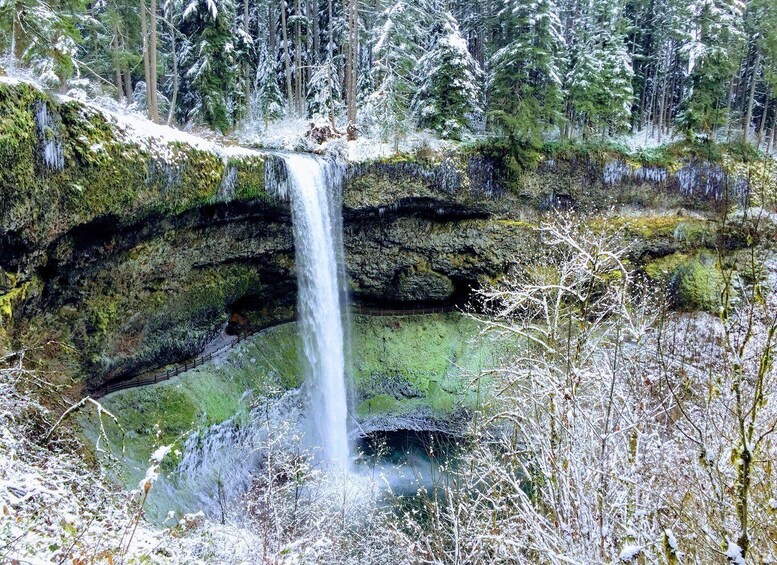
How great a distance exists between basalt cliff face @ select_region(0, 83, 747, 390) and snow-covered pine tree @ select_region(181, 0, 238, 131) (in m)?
8.17

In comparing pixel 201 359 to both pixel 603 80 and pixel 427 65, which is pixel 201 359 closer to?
pixel 427 65

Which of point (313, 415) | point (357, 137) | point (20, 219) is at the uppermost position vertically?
point (357, 137)

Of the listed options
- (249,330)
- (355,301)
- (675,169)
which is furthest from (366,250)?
(675,169)

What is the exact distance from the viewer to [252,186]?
1445 cm

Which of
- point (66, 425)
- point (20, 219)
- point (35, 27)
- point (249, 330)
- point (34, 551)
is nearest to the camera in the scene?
point (34, 551)

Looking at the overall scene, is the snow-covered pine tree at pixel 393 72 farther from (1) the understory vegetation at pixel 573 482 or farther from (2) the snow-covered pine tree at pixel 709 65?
(1) the understory vegetation at pixel 573 482

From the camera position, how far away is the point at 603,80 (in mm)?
22625

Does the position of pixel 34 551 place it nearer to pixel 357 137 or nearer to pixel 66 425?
pixel 66 425


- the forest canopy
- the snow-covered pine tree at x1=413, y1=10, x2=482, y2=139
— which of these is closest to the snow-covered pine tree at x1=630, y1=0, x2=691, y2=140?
the forest canopy

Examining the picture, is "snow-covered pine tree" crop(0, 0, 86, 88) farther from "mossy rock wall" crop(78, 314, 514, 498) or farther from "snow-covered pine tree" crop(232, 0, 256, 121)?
"snow-covered pine tree" crop(232, 0, 256, 121)

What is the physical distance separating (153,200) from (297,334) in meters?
9.20

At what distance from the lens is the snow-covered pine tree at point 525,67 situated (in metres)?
18.5

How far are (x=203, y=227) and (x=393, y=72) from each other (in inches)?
462

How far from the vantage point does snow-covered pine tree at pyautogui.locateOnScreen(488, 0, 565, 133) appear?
1850cm
